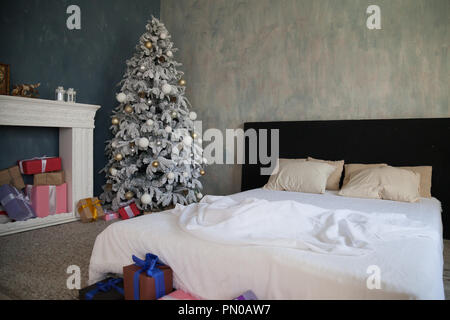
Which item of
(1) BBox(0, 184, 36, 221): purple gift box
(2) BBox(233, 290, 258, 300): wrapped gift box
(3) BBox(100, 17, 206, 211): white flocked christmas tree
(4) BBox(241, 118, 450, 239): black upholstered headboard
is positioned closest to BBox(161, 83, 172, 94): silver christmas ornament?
(3) BBox(100, 17, 206, 211): white flocked christmas tree

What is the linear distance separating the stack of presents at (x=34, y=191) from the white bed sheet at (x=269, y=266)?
70.0 inches

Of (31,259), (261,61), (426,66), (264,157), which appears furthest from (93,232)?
(426,66)

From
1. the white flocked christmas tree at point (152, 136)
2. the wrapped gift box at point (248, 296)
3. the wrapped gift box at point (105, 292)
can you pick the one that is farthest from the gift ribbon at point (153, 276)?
the white flocked christmas tree at point (152, 136)

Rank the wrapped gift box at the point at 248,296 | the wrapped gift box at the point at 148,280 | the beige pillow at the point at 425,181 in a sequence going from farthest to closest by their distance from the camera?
the beige pillow at the point at 425,181 → the wrapped gift box at the point at 148,280 → the wrapped gift box at the point at 248,296

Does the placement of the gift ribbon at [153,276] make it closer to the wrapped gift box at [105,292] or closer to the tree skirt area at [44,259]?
the wrapped gift box at [105,292]

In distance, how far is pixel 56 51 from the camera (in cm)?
371

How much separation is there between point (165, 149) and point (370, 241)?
274cm

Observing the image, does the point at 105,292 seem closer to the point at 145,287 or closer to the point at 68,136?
the point at 145,287

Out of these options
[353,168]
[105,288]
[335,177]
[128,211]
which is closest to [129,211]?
[128,211]

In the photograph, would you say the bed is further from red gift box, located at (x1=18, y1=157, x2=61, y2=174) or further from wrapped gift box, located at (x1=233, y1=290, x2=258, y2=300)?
red gift box, located at (x1=18, y1=157, x2=61, y2=174)

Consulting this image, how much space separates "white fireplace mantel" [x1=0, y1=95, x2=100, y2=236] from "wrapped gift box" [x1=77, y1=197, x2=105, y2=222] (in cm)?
9

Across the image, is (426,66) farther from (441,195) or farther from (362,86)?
(441,195)

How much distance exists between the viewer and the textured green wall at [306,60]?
3.14m

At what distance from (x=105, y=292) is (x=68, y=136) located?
2514 mm
